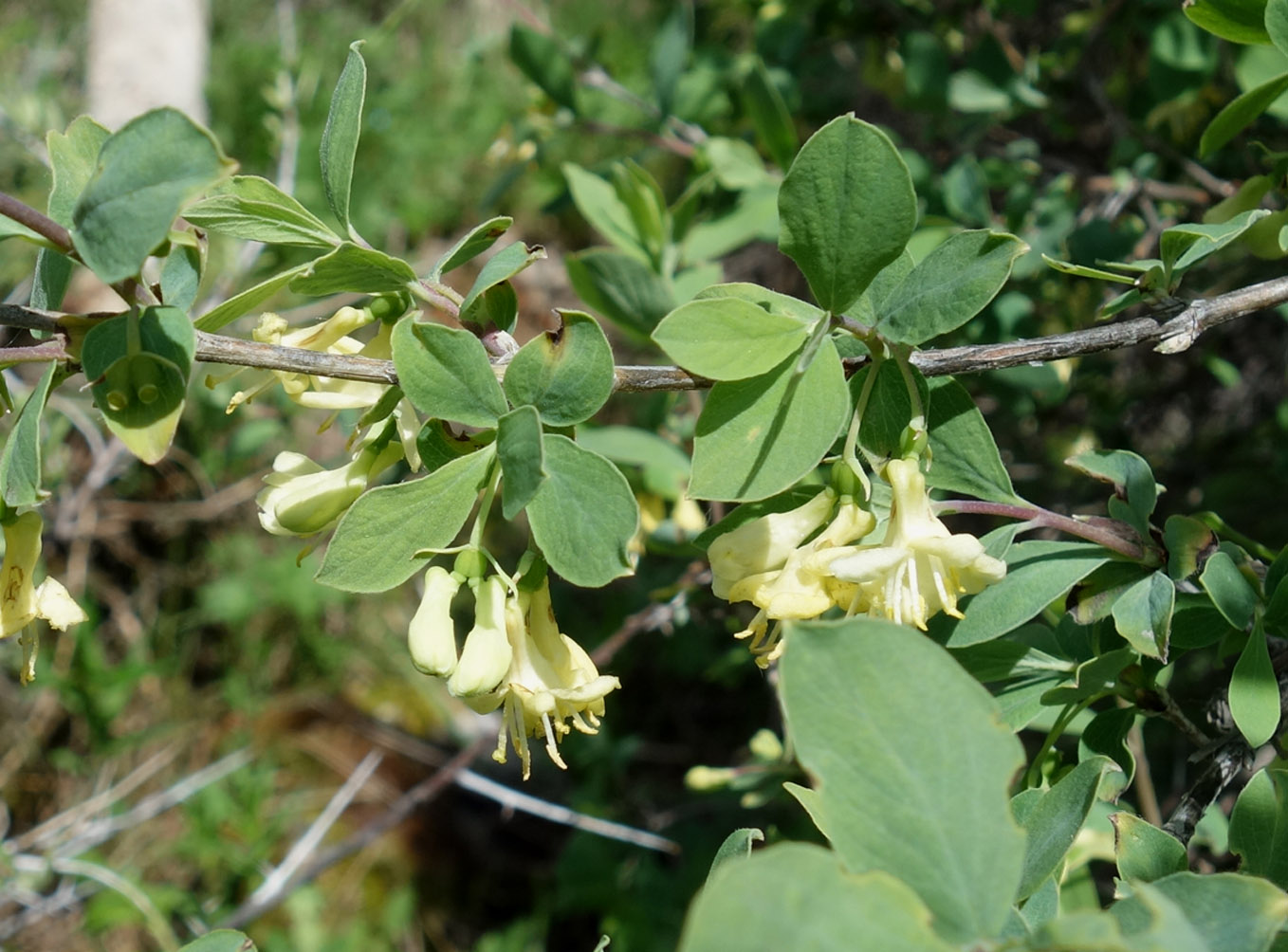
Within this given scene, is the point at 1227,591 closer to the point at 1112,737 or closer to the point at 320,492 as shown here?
the point at 1112,737

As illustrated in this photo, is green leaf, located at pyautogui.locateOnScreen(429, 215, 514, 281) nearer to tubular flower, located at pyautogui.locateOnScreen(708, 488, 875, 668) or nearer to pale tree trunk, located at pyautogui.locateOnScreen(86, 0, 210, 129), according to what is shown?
tubular flower, located at pyautogui.locateOnScreen(708, 488, 875, 668)

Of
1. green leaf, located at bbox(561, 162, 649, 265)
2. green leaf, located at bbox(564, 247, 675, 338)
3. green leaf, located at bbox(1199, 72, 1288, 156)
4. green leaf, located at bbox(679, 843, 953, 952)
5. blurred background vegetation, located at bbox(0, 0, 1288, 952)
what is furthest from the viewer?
blurred background vegetation, located at bbox(0, 0, 1288, 952)

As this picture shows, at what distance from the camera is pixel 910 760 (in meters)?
0.52

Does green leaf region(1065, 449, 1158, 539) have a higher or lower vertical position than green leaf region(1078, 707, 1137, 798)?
higher

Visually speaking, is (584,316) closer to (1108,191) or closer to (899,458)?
(899,458)

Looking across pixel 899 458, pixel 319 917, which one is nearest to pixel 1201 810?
pixel 899 458

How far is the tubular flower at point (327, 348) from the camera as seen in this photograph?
0.85 meters

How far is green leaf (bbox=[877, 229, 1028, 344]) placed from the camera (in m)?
0.69

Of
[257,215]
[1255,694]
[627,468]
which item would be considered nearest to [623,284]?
[627,468]

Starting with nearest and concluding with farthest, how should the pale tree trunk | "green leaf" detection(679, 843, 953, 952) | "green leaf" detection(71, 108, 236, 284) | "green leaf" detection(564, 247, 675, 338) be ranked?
"green leaf" detection(679, 843, 953, 952), "green leaf" detection(71, 108, 236, 284), "green leaf" detection(564, 247, 675, 338), the pale tree trunk

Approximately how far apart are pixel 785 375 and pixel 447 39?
15.5ft

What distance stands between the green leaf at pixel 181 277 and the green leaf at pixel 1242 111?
921 mm

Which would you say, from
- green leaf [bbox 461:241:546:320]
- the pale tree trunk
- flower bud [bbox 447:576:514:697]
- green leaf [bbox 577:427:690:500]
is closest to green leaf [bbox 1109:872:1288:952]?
flower bud [bbox 447:576:514:697]

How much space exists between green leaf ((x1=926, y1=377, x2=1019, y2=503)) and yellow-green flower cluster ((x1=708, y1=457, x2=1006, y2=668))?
8cm
